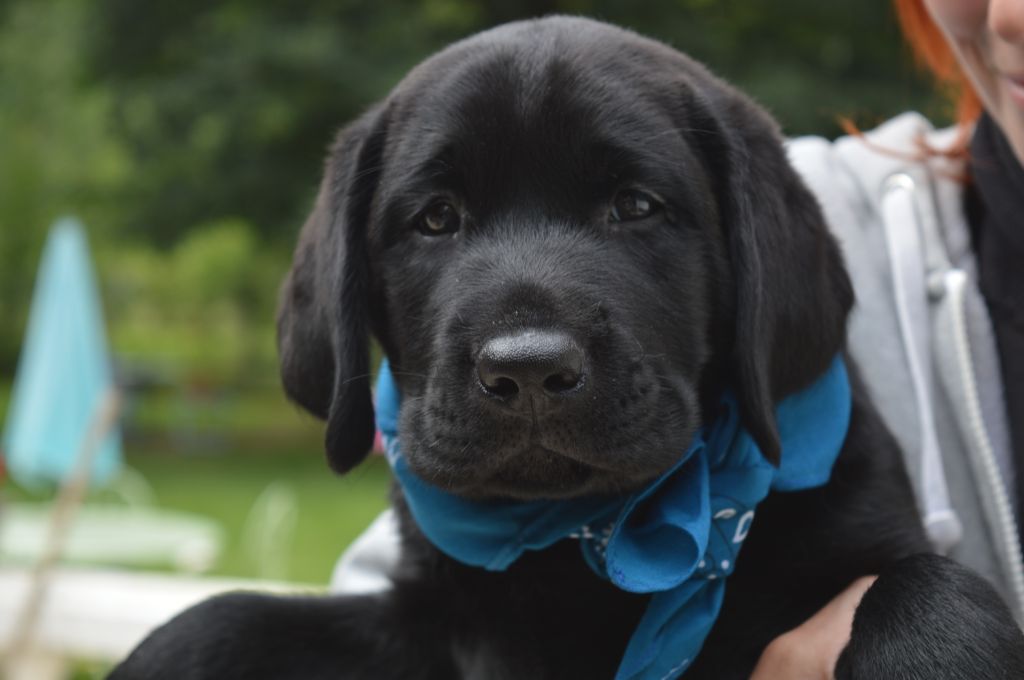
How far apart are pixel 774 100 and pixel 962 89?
866 cm

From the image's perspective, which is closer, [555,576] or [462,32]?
[555,576]

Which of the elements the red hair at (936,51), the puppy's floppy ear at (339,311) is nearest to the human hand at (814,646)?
the puppy's floppy ear at (339,311)

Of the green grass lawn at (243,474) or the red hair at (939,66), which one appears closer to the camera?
the red hair at (939,66)

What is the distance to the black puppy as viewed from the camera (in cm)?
198

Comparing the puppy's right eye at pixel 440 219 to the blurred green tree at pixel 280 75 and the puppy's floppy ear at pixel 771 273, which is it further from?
the blurred green tree at pixel 280 75

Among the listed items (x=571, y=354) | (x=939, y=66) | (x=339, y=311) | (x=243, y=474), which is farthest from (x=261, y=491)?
(x=571, y=354)

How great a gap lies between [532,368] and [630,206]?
0.47 meters

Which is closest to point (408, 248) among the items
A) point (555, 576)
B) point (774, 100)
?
point (555, 576)

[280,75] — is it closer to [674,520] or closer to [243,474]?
[243,474]

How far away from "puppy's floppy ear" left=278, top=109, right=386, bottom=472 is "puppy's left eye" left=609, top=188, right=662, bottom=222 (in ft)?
1.75

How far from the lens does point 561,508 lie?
2.18m

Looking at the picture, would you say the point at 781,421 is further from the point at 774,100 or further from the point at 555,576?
the point at 774,100

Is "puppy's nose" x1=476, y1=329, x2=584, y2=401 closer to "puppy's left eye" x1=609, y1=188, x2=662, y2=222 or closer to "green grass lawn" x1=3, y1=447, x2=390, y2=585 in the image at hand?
"puppy's left eye" x1=609, y1=188, x2=662, y2=222

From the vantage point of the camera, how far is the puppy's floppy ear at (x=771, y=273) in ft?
7.05
